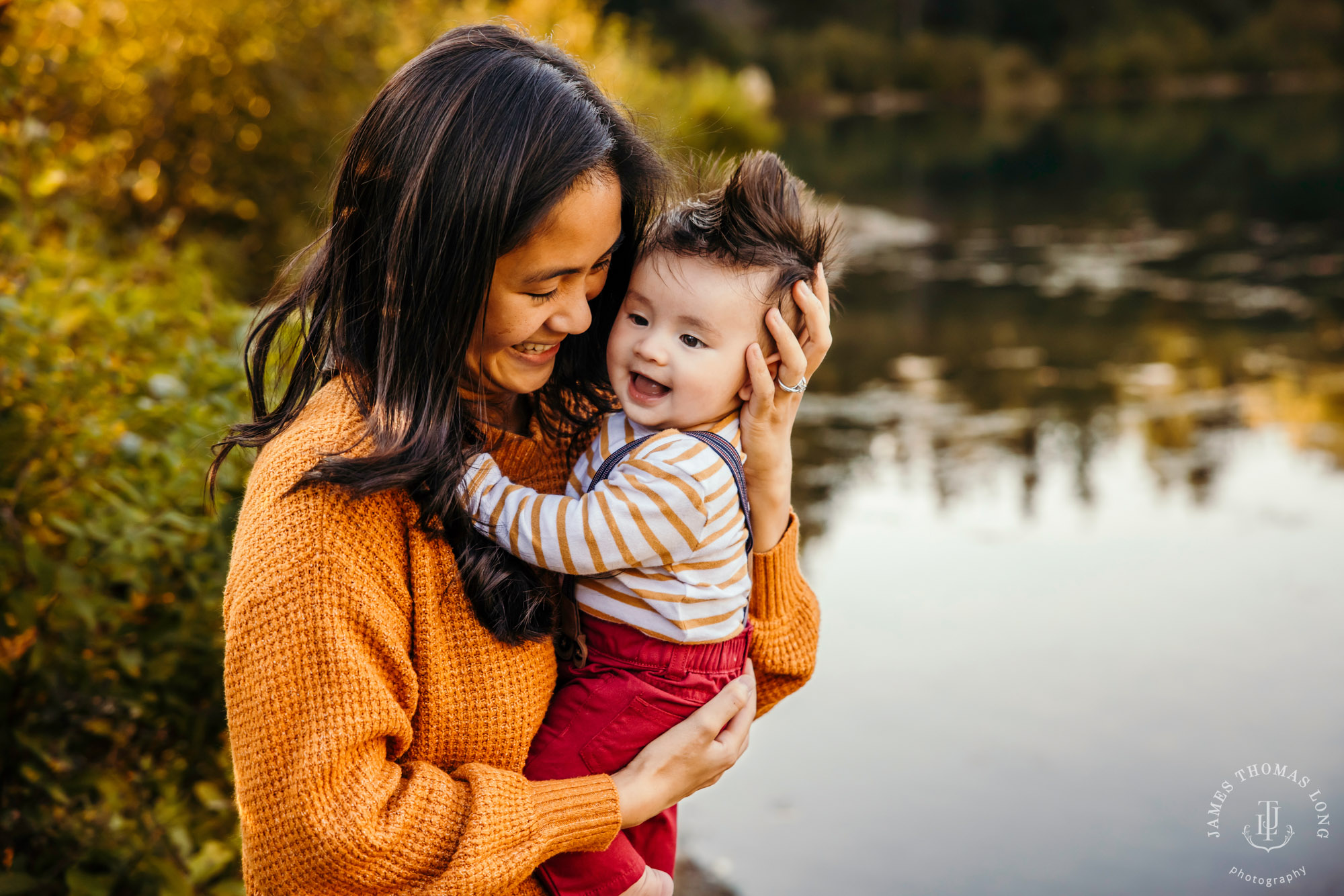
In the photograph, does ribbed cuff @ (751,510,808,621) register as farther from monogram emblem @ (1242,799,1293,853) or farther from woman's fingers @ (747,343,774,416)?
monogram emblem @ (1242,799,1293,853)

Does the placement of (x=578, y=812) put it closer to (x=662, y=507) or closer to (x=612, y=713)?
(x=612, y=713)

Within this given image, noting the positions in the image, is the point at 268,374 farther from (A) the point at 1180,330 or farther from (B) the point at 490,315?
(A) the point at 1180,330

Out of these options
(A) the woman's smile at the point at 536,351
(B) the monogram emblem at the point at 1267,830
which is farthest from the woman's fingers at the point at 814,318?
(B) the monogram emblem at the point at 1267,830

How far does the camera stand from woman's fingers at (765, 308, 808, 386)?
1584 mm

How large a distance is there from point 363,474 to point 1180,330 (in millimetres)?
8216

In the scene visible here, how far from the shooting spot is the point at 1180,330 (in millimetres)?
8359

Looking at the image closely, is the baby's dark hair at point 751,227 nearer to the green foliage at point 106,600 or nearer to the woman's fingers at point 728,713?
the woman's fingers at point 728,713

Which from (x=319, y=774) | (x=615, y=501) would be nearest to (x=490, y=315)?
(x=615, y=501)

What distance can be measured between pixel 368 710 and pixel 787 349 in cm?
74

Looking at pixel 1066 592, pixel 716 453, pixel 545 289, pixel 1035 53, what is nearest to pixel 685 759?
pixel 716 453

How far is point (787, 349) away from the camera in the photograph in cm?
159

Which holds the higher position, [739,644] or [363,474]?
[363,474]

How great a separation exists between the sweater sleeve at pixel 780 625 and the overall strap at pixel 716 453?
0.53 ft

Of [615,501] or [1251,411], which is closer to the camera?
[615,501]
